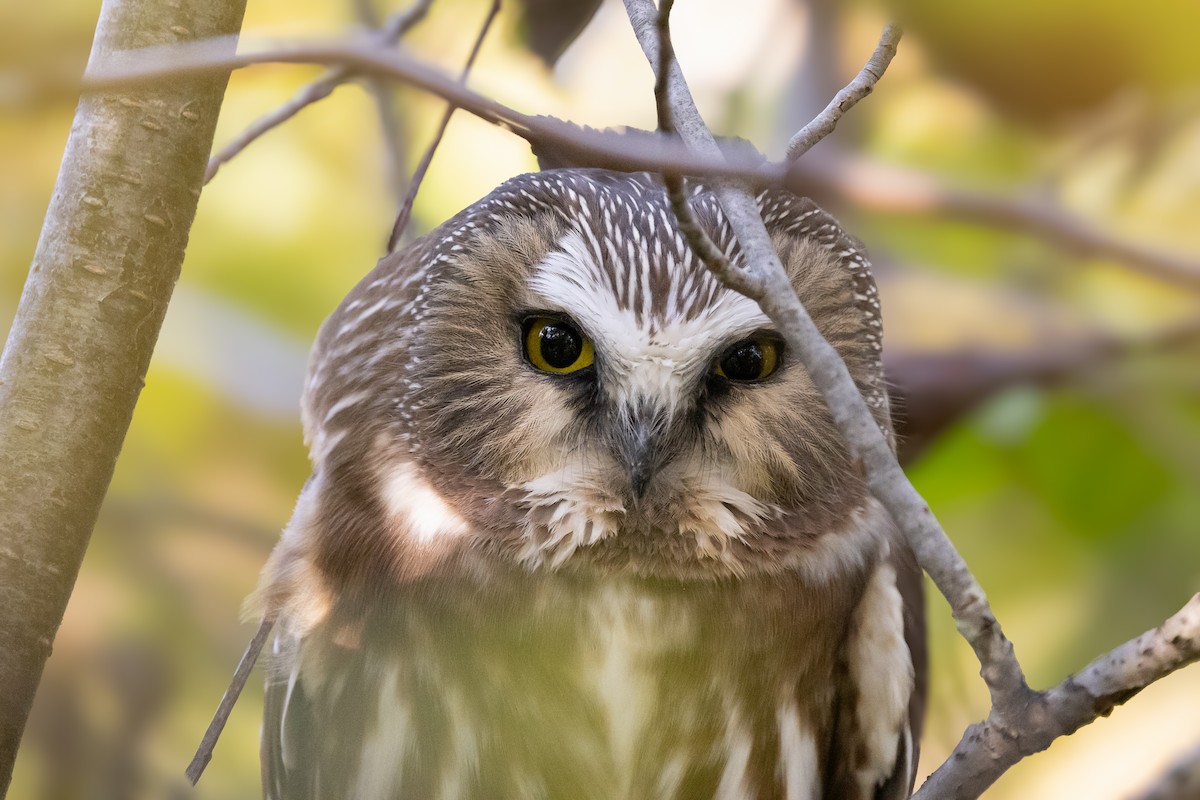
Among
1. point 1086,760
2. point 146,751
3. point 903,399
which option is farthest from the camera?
point 1086,760

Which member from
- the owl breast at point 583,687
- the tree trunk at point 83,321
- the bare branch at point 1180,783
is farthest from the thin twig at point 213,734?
the bare branch at point 1180,783

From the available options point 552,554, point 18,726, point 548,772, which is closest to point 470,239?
point 552,554

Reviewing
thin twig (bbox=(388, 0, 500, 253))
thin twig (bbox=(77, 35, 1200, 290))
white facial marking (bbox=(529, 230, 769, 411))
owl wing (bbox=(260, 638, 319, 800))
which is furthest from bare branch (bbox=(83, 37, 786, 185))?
owl wing (bbox=(260, 638, 319, 800))

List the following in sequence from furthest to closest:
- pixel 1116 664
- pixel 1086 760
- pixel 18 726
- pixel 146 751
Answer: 1. pixel 1086 760
2. pixel 18 726
3. pixel 1116 664
4. pixel 146 751

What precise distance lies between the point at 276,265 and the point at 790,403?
2.52 feet

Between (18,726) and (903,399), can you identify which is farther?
(903,399)

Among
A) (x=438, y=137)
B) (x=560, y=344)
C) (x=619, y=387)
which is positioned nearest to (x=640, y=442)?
(x=619, y=387)

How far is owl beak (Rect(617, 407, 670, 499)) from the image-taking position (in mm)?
1627

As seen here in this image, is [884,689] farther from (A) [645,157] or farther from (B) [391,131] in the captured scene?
(A) [645,157]

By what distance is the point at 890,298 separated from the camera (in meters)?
1.71

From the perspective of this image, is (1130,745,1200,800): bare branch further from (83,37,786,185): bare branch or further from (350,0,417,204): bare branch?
(350,0,417,204): bare branch

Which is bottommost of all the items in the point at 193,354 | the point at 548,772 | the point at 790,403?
the point at 548,772

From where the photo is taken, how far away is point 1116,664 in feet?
3.04

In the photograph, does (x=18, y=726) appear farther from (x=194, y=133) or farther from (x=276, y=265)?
(x=276, y=265)
